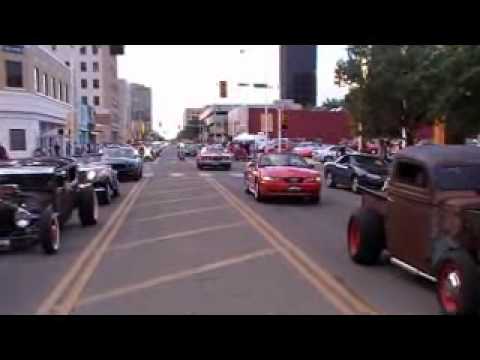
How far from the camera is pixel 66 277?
9039 mm

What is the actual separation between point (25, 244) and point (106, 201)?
27.2 feet

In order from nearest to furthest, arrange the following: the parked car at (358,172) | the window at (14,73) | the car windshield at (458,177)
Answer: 1. the car windshield at (458,177)
2. the parked car at (358,172)
3. the window at (14,73)

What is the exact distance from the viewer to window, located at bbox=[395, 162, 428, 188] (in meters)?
8.46

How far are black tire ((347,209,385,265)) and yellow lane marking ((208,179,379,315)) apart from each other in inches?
25.7

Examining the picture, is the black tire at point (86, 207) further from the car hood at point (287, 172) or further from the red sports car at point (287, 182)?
the car hood at point (287, 172)

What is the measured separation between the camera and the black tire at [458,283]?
6578 millimetres

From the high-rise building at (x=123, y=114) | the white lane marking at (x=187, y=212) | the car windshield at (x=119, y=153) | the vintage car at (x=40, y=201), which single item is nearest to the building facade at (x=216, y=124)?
the high-rise building at (x=123, y=114)

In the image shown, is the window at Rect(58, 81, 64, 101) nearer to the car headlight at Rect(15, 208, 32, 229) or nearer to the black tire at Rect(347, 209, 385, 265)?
the car headlight at Rect(15, 208, 32, 229)

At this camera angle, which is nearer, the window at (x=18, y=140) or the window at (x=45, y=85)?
the window at (x=18, y=140)

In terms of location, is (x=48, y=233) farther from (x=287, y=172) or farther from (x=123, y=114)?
(x=123, y=114)

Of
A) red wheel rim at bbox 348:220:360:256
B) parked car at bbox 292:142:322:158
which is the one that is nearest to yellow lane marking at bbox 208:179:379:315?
red wheel rim at bbox 348:220:360:256

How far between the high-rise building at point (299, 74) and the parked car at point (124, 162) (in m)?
65.2
